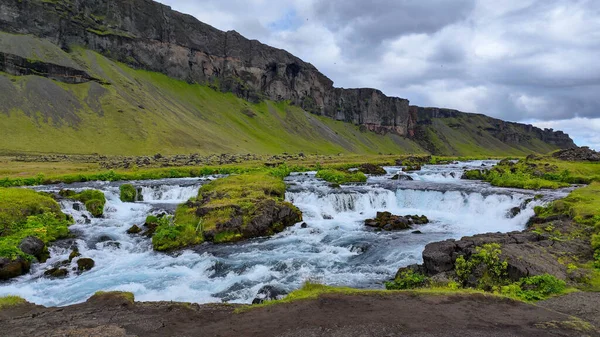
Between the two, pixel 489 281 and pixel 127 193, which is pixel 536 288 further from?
pixel 127 193

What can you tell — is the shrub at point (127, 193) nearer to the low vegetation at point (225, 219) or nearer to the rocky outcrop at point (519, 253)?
the low vegetation at point (225, 219)

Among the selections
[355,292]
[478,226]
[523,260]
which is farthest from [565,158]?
[355,292]

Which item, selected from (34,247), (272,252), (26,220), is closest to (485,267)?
(272,252)

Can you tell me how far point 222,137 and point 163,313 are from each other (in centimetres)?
14239

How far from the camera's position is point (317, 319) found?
10969 mm

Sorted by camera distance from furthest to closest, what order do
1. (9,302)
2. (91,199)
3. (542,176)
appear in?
1. (542,176)
2. (91,199)
3. (9,302)

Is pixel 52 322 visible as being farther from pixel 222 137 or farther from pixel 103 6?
pixel 103 6

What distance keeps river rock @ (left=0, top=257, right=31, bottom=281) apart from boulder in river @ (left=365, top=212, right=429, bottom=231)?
2482 cm

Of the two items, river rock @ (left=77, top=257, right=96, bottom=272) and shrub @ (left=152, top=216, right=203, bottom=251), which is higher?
shrub @ (left=152, top=216, right=203, bottom=251)

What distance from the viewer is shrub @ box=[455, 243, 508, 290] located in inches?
584

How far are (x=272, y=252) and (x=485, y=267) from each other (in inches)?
516

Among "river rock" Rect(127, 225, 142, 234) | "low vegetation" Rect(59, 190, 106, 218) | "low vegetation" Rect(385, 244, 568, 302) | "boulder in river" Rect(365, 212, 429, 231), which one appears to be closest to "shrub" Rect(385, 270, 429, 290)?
"low vegetation" Rect(385, 244, 568, 302)

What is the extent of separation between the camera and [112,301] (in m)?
13.2

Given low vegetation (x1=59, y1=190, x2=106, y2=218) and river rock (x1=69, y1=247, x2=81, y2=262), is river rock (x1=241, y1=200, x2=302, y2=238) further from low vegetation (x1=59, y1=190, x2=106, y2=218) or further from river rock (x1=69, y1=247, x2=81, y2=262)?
low vegetation (x1=59, y1=190, x2=106, y2=218)
